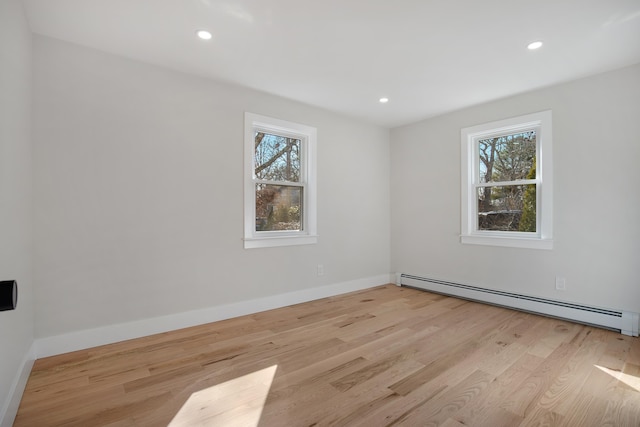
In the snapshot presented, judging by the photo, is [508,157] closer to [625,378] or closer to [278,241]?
[625,378]

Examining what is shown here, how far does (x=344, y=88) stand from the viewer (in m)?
3.43

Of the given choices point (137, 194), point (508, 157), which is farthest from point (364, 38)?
point (508, 157)

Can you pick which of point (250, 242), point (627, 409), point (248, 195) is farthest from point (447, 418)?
point (248, 195)

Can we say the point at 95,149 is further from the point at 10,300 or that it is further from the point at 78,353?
the point at 10,300

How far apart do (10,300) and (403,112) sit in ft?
13.8

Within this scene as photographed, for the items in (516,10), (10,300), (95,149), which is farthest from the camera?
(95,149)

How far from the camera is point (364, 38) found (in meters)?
2.46

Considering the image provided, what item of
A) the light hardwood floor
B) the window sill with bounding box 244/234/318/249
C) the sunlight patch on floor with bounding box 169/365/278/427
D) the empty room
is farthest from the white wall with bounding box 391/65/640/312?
the sunlight patch on floor with bounding box 169/365/278/427

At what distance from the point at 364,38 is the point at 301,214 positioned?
221cm

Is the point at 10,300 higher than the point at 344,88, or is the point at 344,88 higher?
the point at 344,88

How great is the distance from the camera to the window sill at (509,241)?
133 inches

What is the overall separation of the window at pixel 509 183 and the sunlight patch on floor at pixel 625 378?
1.46 m

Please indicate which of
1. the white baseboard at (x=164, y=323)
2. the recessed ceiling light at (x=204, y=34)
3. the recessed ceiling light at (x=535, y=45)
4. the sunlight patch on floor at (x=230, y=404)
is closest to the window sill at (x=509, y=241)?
the white baseboard at (x=164, y=323)

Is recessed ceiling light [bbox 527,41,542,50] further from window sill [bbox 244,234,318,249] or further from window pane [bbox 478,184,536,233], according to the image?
window sill [bbox 244,234,318,249]
